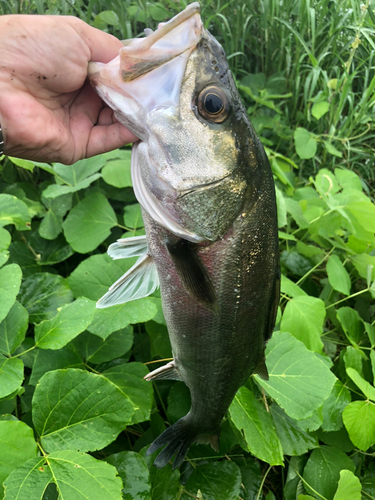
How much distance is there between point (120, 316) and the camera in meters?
1.52

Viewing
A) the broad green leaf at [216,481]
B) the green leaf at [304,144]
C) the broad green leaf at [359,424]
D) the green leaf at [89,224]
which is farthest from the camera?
the green leaf at [304,144]

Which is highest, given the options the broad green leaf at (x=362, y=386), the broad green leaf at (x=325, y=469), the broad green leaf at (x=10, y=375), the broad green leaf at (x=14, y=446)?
the broad green leaf at (x=10, y=375)

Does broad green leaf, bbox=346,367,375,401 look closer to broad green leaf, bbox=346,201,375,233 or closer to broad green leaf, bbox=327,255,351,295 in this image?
broad green leaf, bbox=327,255,351,295

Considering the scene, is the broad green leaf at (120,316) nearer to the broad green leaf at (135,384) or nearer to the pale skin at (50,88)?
the broad green leaf at (135,384)

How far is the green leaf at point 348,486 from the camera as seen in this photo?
5.05 ft

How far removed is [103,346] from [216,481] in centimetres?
84

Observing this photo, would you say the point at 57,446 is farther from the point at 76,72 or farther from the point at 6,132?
the point at 76,72

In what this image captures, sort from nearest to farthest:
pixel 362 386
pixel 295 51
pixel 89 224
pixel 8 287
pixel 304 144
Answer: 1. pixel 8 287
2. pixel 362 386
3. pixel 89 224
4. pixel 304 144
5. pixel 295 51

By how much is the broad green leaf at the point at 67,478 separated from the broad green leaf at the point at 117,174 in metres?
1.45

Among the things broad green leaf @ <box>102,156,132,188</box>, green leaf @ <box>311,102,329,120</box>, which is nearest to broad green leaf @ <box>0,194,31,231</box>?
broad green leaf @ <box>102,156,132,188</box>

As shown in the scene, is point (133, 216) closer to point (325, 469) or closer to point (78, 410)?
point (78, 410)

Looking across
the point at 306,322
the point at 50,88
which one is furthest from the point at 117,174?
the point at 306,322

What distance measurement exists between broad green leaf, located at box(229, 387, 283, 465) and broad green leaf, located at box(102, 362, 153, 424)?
0.37m

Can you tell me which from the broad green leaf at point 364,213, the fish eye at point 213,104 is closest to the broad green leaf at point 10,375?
the fish eye at point 213,104
